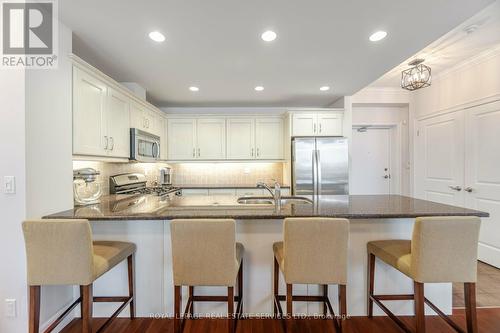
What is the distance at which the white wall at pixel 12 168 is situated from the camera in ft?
5.38

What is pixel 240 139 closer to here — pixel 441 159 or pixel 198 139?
pixel 198 139

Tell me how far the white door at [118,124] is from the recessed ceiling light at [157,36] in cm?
80

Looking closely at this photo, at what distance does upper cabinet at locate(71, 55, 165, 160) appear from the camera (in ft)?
6.89

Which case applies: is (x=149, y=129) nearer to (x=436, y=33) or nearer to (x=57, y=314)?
(x=57, y=314)

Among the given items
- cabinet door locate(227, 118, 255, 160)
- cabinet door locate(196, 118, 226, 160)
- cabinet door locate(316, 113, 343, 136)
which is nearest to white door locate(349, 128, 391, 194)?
cabinet door locate(316, 113, 343, 136)

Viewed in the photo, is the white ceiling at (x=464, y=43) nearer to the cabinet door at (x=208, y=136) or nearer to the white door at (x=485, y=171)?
the white door at (x=485, y=171)

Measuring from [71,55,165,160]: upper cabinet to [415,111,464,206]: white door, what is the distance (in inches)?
179

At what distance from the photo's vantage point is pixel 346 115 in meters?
4.23

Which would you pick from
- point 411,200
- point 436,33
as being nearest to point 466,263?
point 411,200

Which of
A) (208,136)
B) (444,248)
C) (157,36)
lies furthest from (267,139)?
(444,248)

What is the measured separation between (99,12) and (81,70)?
0.56 meters

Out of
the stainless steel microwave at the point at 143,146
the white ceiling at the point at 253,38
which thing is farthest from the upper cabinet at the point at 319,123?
the stainless steel microwave at the point at 143,146

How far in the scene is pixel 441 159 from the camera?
394 cm

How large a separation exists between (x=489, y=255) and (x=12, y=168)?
502 centimetres
